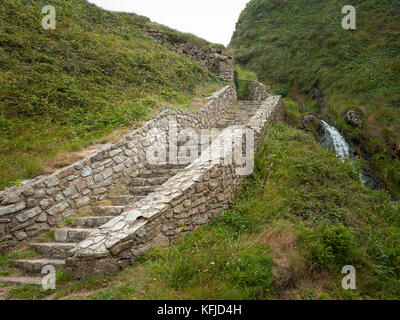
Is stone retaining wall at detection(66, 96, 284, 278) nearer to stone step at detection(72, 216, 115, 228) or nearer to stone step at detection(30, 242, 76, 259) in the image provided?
stone step at detection(30, 242, 76, 259)

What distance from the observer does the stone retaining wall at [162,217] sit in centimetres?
343

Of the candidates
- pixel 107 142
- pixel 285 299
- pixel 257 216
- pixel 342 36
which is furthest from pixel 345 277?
pixel 342 36

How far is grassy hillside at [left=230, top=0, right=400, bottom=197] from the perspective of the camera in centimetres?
1163

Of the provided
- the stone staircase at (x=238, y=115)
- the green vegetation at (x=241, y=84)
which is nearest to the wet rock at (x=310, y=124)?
the stone staircase at (x=238, y=115)

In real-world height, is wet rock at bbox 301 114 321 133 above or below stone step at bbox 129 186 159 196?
above

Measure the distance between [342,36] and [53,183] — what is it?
20979 millimetres

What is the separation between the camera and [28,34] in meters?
8.62

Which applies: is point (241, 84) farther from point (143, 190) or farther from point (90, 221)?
point (90, 221)

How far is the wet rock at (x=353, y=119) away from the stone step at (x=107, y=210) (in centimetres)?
1169

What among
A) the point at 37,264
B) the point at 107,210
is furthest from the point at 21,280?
the point at 107,210

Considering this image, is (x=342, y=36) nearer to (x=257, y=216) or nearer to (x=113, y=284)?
(x=257, y=216)

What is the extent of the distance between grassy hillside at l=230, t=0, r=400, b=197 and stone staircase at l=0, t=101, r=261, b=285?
356 inches

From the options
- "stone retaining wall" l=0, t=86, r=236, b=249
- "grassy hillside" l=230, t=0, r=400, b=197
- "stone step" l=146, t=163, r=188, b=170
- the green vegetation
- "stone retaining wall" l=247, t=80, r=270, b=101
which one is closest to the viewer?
"stone retaining wall" l=0, t=86, r=236, b=249

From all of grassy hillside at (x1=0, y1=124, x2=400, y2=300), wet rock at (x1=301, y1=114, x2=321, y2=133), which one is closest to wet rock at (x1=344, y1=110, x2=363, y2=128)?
wet rock at (x1=301, y1=114, x2=321, y2=133)
